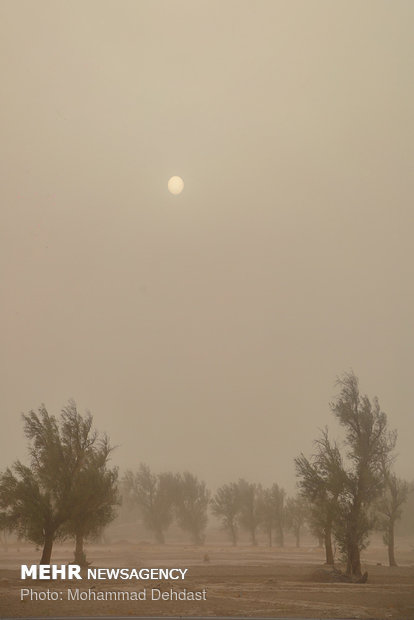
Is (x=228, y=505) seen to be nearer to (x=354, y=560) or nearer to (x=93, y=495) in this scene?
(x=354, y=560)

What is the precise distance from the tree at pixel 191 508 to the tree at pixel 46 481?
6316 cm

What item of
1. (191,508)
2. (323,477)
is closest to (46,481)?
(323,477)

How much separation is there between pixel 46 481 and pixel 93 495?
3.05 meters

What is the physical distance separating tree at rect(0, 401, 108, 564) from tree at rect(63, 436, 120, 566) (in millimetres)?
440

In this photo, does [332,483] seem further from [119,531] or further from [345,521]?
[119,531]

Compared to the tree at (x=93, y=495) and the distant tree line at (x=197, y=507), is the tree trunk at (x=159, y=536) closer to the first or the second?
the distant tree line at (x=197, y=507)

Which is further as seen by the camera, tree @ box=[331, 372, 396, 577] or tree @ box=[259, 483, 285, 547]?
tree @ box=[259, 483, 285, 547]

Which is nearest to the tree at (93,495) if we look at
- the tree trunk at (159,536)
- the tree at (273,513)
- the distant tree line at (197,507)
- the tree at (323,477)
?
the tree at (323,477)

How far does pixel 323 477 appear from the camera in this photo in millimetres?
34406

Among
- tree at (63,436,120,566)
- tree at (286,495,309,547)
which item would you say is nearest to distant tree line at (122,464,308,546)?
tree at (286,495,309,547)

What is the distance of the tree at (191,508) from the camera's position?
89.0m

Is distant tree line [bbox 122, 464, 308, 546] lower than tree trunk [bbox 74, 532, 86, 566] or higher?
lower

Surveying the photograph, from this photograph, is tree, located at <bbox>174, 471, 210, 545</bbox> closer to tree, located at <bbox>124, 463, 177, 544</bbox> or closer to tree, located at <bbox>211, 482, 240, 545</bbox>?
tree, located at <bbox>124, 463, 177, 544</bbox>

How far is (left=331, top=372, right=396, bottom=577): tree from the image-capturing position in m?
31.7
